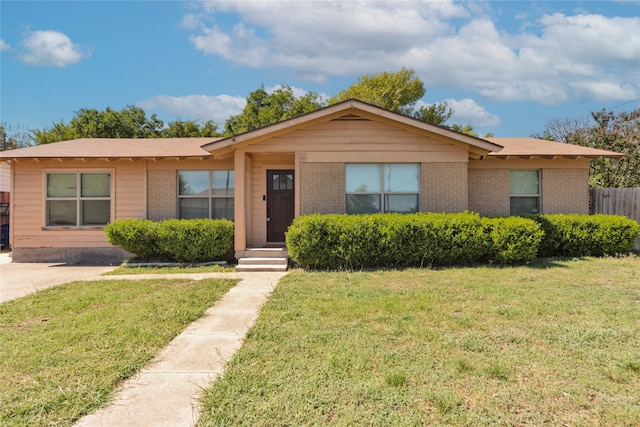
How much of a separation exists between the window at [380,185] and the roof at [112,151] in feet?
14.7

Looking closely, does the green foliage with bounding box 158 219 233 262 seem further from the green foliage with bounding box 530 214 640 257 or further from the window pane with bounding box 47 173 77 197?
the green foliage with bounding box 530 214 640 257

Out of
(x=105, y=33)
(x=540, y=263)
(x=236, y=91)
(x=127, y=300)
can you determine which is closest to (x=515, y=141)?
(x=540, y=263)

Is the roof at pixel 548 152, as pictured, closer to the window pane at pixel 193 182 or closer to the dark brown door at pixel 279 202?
the dark brown door at pixel 279 202

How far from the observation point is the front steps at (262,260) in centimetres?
907

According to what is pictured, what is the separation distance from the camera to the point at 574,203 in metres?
11.2

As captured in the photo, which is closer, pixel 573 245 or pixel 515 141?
pixel 573 245

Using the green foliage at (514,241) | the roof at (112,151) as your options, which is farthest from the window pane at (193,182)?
the green foliage at (514,241)

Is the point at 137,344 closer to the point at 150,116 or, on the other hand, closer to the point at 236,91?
the point at 236,91

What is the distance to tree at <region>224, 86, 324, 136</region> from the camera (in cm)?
2650

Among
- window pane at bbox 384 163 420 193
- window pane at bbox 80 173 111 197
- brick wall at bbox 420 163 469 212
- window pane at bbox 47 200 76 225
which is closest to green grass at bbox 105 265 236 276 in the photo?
window pane at bbox 80 173 111 197

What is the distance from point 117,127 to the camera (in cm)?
2528

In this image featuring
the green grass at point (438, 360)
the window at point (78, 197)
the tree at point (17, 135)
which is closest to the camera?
the green grass at point (438, 360)

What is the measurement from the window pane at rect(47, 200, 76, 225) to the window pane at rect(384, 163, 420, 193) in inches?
375

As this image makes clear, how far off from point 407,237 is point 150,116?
81.6ft
